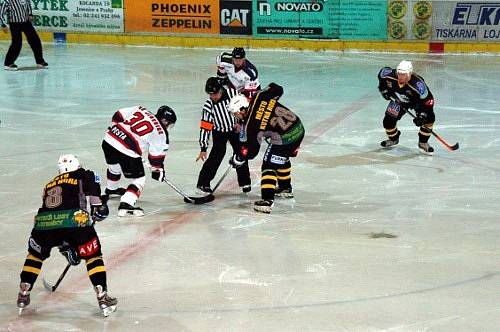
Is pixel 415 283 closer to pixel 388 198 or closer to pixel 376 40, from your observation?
pixel 388 198

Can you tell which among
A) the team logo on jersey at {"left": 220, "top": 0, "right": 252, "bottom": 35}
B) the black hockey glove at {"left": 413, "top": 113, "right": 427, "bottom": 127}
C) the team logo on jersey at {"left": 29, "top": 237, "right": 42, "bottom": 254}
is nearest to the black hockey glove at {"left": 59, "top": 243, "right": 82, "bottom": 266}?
the team logo on jersey at {"left": 29, "top": 237, "right": 42, "bottom": 254}

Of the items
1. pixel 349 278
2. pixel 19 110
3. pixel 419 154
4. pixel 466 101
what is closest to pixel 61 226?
pixel 349 278

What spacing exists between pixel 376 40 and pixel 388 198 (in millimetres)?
10380

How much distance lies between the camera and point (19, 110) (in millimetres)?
12719

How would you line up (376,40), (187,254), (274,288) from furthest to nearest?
(376,40)
(187,254)
(274,288)

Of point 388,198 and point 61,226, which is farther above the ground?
point 61,226

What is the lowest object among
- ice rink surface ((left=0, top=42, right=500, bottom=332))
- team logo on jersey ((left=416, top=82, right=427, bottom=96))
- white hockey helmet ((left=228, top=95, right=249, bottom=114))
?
ice rink surface ((left=0, top=42, right=500, bottom=332))

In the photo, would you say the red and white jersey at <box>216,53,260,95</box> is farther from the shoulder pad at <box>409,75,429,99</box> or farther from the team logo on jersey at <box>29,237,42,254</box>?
the team logo on jersey at <box>29,237,42,254</box>

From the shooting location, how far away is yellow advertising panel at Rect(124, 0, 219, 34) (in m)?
19.3

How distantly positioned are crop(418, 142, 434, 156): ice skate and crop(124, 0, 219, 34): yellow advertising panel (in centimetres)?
944

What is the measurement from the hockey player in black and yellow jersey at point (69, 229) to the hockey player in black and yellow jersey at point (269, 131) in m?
2.37

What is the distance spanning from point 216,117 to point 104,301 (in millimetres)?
3085

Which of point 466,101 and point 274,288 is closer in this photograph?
point 274,288

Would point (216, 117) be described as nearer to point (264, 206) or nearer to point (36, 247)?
point (264, 206)
